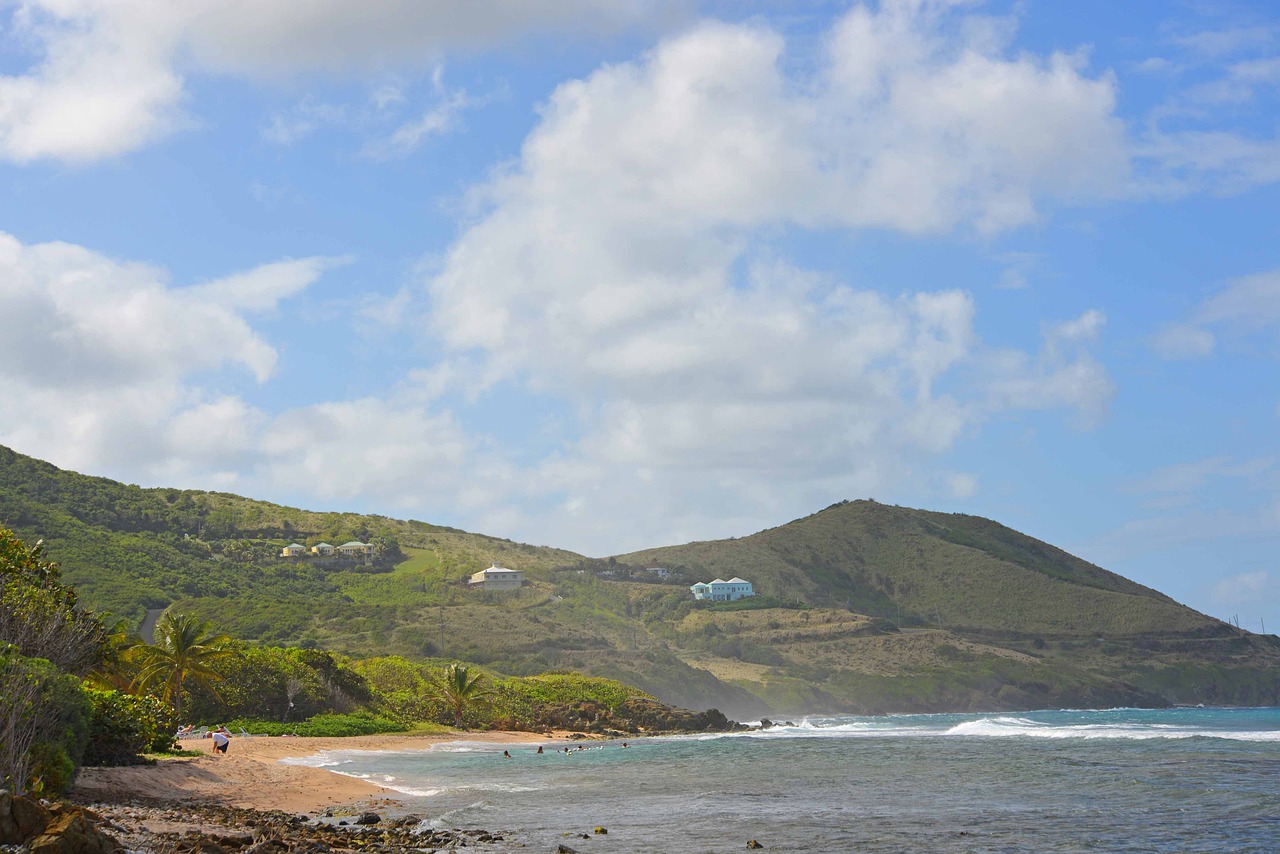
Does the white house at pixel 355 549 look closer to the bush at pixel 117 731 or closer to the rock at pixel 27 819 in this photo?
the bush at pixel 117 731

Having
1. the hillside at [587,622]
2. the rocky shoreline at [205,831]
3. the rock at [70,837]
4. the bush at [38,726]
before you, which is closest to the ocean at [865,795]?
the rocky shoreline at [205,831]

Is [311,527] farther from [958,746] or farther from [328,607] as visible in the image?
[958,746]

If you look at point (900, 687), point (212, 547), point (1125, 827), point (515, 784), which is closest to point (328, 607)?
point (212, 547)

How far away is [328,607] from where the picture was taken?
115875 millimetres

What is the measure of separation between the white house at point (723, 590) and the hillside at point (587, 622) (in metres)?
3.92

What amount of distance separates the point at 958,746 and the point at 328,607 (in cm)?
7871

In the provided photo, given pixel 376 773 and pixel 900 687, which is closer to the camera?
pixel 376 773

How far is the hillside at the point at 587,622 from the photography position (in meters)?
112

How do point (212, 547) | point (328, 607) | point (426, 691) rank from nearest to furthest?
point (426, 691) → point (328, 607) → point (212, 547)

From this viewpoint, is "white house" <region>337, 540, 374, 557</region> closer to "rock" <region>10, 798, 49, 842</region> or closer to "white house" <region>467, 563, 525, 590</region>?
"white house" <region>467, 563, 525, 590</region>

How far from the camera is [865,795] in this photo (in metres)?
31.8

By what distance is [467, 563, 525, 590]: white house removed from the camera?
148250mm

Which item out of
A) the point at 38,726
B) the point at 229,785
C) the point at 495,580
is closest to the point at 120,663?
the point at 229,785

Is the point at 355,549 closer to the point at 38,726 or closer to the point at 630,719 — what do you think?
the point at 630,719
